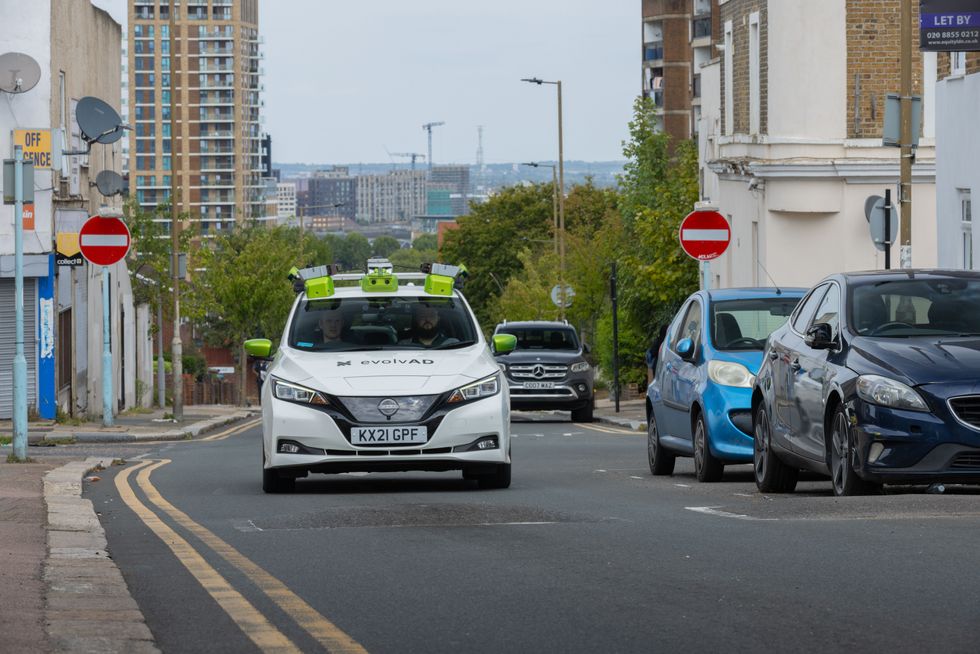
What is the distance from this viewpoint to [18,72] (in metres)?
31.3

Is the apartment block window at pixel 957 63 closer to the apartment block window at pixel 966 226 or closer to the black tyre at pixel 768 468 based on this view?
the apartment block window at pixel 966 226

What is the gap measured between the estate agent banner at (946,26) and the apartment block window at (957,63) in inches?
107

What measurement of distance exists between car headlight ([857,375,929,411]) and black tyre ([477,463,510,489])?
3588 mm

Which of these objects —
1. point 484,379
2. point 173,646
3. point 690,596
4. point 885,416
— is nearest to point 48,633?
point 173,646

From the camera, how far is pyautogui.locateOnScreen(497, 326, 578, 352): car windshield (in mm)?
35031

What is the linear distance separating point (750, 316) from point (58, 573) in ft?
29.1

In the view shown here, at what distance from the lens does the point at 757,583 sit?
8320 millimetres

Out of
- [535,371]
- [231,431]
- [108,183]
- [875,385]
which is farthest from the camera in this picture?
[108,183]

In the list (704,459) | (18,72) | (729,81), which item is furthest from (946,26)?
(729,81)

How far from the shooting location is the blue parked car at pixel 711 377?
15.5 m

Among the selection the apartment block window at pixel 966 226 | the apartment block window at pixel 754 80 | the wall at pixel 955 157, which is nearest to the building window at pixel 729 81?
the apartment block window at pixel 754 80

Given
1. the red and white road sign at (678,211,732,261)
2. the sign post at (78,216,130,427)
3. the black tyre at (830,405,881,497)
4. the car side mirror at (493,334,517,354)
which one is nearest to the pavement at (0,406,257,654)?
the car side mirror at (493,334,517,354)

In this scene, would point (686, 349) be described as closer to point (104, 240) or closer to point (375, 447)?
point (375, 447)

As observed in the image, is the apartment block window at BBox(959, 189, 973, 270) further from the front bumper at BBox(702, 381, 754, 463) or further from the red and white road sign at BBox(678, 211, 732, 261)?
the front bumper at BBox(702, 381, 754, 463)
